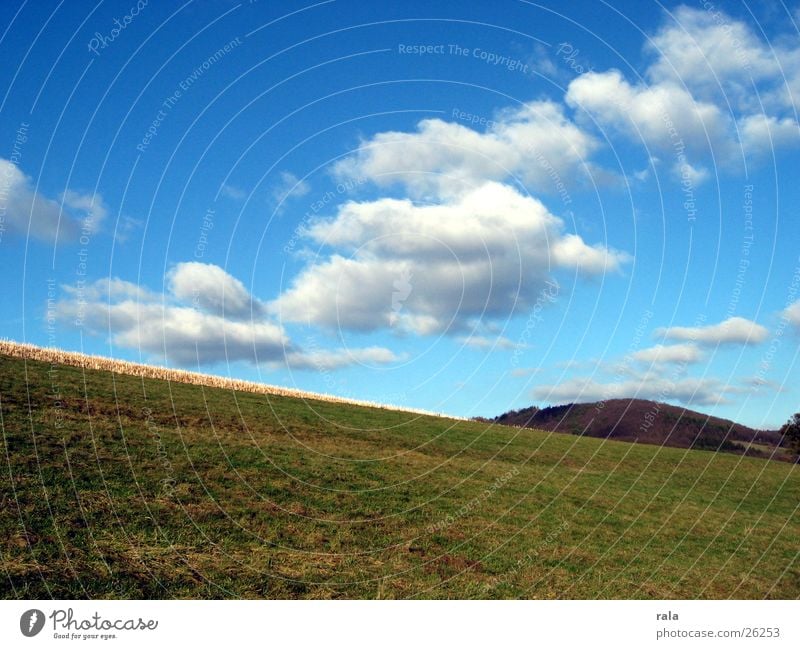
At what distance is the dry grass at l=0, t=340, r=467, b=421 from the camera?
42844 mm

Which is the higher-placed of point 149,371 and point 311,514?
point 149,371

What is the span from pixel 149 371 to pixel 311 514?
109 ft

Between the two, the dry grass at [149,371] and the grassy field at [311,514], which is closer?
the grassy field at [311,514]

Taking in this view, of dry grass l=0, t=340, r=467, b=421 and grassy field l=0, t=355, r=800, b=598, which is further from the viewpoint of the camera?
dry grass l=0, t=340, r=467, b=421

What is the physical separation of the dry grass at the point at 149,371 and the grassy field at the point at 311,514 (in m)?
5.23

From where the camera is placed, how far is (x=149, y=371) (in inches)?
1951

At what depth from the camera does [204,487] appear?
21.4m

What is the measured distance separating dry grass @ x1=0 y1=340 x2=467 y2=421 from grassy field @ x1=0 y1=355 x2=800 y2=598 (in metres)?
5.23

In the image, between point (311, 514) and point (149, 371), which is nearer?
point (311, 514)

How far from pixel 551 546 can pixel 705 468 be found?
31.6 metres

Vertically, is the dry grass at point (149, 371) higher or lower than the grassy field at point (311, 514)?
higher

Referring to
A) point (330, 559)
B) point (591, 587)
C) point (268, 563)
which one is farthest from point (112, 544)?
point (591, 587)

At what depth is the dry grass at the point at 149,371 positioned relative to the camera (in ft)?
141
